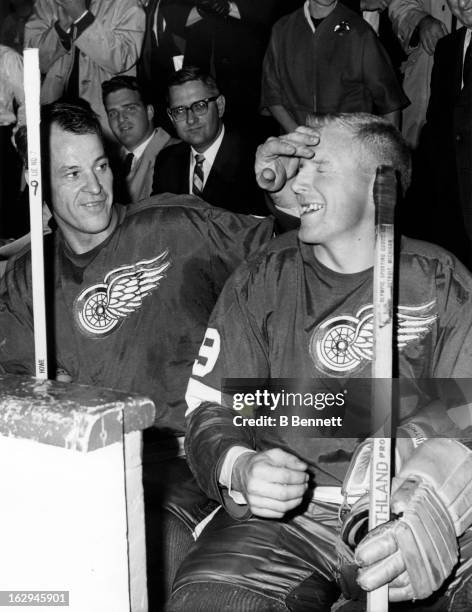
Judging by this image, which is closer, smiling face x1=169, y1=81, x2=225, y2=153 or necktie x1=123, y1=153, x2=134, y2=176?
smiling face x1=169, y1=81, x2=225, y2=153

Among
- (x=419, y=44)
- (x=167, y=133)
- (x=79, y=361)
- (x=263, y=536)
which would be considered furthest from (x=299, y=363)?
(x=167, y=133)

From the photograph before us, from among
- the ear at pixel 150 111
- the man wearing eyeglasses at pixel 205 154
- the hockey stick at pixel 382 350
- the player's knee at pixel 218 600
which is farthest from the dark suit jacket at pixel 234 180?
the player's knee at pixel 218 600

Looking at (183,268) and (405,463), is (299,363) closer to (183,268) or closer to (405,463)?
(405,463)

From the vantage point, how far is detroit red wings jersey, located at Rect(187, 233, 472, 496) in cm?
119

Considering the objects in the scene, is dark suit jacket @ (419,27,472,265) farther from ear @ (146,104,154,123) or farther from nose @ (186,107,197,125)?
ear @ (146,104,154,123)

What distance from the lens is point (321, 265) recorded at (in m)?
1.27

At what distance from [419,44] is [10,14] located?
0.93 m

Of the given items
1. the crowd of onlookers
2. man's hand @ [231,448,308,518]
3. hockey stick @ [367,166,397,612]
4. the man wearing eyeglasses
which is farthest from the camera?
the man wearing eyeglasses

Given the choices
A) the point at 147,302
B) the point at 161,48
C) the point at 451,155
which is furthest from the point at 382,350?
the point at 161,48

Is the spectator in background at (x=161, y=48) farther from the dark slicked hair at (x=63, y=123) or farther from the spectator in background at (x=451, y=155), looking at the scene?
the spectator in background at (x=451, y=155)

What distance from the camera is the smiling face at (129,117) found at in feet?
5.80

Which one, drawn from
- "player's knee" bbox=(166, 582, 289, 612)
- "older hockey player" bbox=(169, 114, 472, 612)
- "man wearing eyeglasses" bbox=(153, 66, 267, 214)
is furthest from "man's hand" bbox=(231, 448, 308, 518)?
"man wearing eyeglasses" bbox=(153, 66, 267, 214)

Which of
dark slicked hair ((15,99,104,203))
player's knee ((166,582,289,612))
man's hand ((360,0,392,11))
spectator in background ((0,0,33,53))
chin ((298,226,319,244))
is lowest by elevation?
player's knee ((166,582,289,612))

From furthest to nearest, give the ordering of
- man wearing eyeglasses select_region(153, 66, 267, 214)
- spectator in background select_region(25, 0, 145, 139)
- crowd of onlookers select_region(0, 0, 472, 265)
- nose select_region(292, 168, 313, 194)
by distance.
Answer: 1. spectator in background select_region(25, 0, 145, 139)
2. man wearing eyeglasses select_region(153, 66, 267, 214)
3. crowd of onlookers select_region(0, 0, 472, 265)
4. nose select_region(292, 168, 313, 194)
